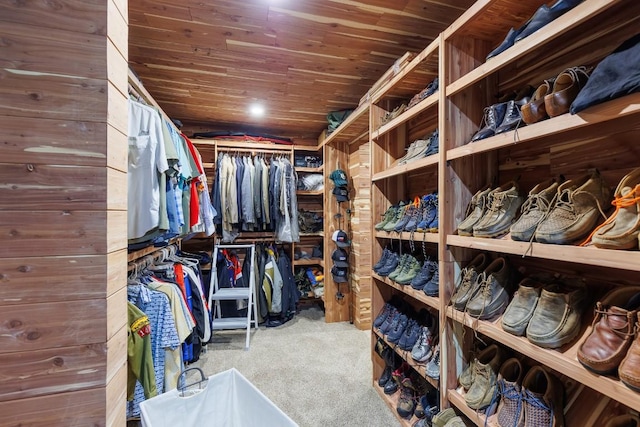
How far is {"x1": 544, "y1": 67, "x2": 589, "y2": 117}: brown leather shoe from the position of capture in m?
0.91

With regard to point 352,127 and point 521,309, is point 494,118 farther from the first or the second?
point 352,127

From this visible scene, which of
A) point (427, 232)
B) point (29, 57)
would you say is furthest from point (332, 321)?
point (29, 57)

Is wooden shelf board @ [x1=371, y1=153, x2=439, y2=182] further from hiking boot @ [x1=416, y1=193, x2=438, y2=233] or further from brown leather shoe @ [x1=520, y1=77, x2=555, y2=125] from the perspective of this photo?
brown leather shoe @ [x1=520, y1=77, x2=555, y2=125]

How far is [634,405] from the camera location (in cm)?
72

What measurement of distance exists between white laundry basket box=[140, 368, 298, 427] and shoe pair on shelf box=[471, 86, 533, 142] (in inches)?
56.0

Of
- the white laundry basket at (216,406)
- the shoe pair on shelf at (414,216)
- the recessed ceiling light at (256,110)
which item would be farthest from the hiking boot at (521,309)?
the recessed ceiling light at (256,110)

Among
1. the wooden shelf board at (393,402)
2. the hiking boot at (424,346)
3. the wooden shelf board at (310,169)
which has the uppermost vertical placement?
the wooden shelf board at (310,169)

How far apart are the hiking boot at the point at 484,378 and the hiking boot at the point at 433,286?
328mm

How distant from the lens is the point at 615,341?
810mm

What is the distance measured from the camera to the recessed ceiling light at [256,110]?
3.08m

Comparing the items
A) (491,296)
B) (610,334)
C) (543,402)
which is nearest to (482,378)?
(543,402)

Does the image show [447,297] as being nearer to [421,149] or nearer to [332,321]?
[421,149]

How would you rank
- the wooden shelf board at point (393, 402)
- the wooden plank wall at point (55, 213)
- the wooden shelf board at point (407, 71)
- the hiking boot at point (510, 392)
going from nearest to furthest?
the wooden plank wall at point (55, 213) → the hiking boot at point (510, 392) → the wooden shelf board at point (407, 71) → the wooden shelf board at point (393, 402)

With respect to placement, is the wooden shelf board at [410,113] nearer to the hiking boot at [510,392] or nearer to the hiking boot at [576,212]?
the hiking boot at [576,212]
